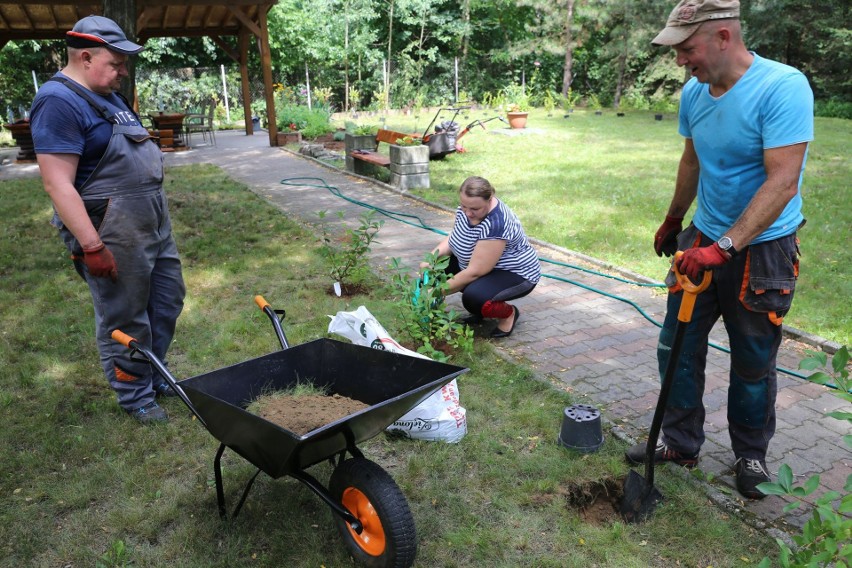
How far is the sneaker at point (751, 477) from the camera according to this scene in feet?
8.63

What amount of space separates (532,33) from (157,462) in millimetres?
26272

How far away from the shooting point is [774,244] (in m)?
2.38

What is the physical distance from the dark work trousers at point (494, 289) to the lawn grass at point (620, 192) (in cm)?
169

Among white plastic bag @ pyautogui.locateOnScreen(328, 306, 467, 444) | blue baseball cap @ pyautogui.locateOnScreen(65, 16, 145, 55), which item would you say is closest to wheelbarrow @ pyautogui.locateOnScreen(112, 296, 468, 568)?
Result: white plastic bag @ pyautogui.locateOnScreen(328, 306, 467, 444)

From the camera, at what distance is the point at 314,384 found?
9.05 feet

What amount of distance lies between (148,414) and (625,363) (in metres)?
2.63

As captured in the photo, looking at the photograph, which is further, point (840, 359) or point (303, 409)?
point (303, 409)

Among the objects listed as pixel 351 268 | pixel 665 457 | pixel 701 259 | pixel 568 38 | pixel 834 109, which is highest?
pixel 568 38

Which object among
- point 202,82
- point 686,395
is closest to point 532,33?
point 202,82

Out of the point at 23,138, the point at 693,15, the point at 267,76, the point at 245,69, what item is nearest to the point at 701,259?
the point at 693,15

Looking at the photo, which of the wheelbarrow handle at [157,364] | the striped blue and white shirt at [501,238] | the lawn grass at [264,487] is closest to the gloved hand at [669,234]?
the lawn grass at [264,487]

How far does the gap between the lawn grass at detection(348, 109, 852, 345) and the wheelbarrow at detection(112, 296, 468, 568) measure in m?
3.17

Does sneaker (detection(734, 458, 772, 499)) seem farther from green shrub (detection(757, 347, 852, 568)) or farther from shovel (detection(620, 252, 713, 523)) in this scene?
green shrub (detection(757, 347, 852, 568))

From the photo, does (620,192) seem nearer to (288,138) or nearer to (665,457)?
(665,457)
